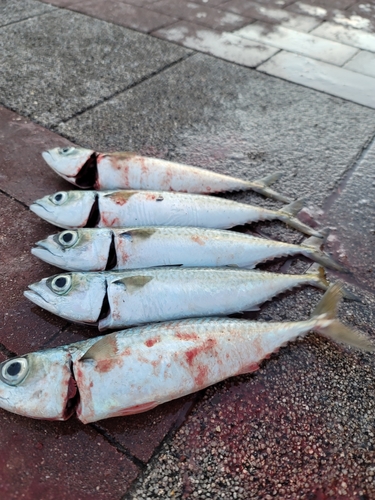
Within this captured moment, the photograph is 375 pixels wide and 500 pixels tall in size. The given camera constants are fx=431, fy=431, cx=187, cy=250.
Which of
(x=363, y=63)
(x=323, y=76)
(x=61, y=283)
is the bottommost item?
(x=61, y=283)

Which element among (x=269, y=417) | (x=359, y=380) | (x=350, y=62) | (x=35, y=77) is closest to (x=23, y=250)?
(x=269, y=417)

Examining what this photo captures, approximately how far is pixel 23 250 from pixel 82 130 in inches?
66.9

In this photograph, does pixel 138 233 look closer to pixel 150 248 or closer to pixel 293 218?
pixel 150 248

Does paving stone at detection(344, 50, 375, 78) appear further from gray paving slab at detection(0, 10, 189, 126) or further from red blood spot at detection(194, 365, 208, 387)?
red blood spot at detection(194, 365, 208, 387)

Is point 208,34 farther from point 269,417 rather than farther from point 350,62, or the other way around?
point 269,417

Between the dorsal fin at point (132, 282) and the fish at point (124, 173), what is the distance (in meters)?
1.15

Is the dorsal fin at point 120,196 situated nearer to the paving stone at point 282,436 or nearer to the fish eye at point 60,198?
the fish eye at point 60,198

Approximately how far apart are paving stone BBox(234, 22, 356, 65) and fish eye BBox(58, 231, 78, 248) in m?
5.01

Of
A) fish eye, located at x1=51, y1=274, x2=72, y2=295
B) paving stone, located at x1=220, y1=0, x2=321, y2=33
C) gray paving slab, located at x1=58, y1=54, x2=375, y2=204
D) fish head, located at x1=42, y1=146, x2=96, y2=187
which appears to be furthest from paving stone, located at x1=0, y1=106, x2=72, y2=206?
paving stone, located at x1=220, y1=0, x2=321, y2=33

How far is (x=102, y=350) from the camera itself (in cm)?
217

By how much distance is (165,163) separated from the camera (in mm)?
3521

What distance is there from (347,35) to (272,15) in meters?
1.38

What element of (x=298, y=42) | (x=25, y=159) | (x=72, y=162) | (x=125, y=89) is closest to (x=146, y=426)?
(x=72, y=162)

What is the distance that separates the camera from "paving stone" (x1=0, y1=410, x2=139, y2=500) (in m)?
1.97
